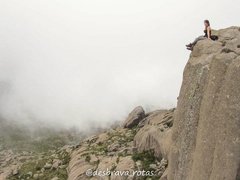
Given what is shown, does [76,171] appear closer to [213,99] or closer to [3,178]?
[3,178]

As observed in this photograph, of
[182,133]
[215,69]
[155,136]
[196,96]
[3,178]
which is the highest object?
[215,69]

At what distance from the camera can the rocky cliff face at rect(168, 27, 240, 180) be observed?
35344 millimetres

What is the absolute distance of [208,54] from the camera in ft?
140

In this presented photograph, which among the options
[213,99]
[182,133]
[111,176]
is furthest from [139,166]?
[213,99]

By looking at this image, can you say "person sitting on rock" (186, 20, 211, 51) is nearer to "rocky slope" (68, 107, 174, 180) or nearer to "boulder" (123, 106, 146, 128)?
"rocky slope" (68, 107, 174, 180)

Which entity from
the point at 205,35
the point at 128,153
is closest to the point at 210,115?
the point at 205,35

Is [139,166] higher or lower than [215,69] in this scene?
lower

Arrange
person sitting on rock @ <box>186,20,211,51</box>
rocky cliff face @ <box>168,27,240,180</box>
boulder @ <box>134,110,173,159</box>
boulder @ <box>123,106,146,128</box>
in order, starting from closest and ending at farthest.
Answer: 1. rocky cliff face @ <box>168,27,240,180</box>
2. person sitting on rock @ <box>186,20,211,51</box>
3. boulder @ <box>134,110,173,159</box>
4. boulder @ <box>123,106,146,128</box>

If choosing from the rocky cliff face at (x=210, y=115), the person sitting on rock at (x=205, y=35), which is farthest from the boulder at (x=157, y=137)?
the rocky cliff face at (x=210, y=115)

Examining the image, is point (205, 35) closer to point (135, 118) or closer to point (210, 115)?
point (210, 115)

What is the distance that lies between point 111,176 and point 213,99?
44721 mm

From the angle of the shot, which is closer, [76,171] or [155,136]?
[155,136]

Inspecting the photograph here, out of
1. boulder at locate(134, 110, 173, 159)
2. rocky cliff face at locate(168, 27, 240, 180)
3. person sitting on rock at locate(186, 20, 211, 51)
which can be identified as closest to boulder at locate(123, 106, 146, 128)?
boulder at locate(134, 110, 173, 159)

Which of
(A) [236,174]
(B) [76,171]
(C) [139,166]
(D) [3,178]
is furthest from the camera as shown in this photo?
(D) [3,178]
